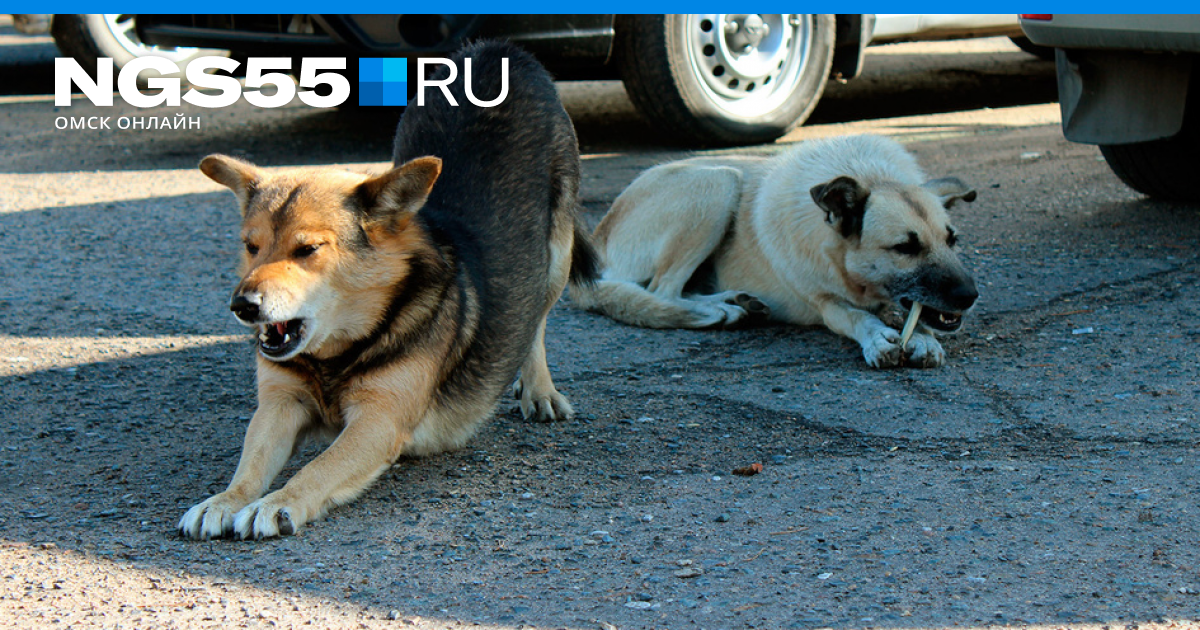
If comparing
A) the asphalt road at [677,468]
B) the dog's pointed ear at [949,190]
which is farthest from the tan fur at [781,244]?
the asphalt road at [677,468]

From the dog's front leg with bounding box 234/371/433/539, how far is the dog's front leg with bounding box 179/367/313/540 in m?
0.06

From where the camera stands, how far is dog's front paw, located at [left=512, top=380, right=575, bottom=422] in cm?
413

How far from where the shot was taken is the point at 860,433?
3.91 meters

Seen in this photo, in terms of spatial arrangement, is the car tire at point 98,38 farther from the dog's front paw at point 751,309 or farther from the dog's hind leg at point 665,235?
the dog's front paw at point 751,309

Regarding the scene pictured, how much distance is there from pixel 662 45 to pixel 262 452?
16.0ft

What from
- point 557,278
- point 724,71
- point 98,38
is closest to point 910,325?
point 557,278

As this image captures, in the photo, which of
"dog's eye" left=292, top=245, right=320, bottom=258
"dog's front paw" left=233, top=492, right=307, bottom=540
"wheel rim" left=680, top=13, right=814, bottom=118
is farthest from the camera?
"wheel rim" left=680, top=13, right=814, bottom=118

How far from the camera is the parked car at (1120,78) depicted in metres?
5.34

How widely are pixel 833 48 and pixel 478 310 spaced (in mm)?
5225

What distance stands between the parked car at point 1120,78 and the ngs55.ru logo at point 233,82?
3604 millimetres

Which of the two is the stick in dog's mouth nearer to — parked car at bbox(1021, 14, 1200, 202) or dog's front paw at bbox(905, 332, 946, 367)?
dog's front paw at bbox(905, 332, 946, 367)

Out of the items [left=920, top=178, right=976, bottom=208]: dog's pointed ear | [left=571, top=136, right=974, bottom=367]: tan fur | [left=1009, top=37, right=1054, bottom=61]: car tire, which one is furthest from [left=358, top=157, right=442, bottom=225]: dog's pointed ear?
[left=1009, top=37, right=1054, bottom=61]: car tire

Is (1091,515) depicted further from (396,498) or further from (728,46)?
(728,46)

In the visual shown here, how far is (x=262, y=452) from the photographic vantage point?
131 inches
